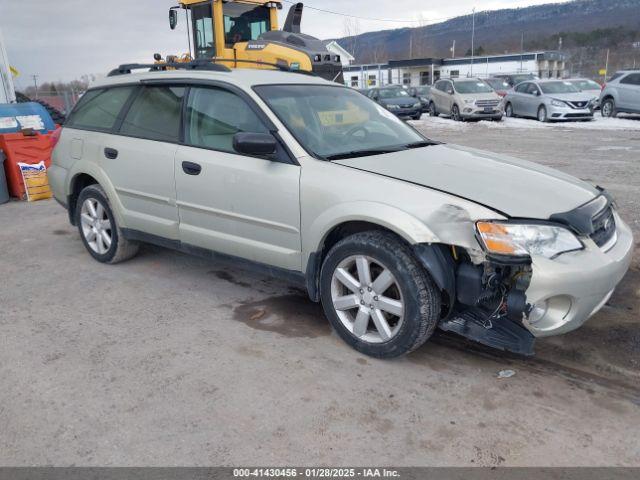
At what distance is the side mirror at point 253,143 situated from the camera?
3.54m

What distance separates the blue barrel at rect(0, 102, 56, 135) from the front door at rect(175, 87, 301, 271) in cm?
613

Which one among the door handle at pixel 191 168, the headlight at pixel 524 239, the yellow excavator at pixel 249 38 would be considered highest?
the yellow excavator at pixel 249 38

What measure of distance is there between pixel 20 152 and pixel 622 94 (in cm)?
1752

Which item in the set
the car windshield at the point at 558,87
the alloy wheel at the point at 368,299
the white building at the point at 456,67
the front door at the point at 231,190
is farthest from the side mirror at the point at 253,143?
the white building at the point at 456,67

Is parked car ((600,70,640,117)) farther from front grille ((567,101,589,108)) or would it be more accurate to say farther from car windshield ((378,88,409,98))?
car windshield ((378,88,409,98))

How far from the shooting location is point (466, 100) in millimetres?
20000

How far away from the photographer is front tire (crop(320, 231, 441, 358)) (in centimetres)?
313

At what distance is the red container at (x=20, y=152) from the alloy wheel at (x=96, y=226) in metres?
3.76

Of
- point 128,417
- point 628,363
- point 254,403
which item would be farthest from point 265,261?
point 628,363

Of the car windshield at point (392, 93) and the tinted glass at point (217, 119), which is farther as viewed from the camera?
the car windshield at point (392, 93)

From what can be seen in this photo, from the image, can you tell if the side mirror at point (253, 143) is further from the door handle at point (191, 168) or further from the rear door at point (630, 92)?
the rear door at point (630, 92)

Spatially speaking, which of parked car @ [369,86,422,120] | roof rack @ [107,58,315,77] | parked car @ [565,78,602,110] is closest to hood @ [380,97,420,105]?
parked car @ [369,86,422,120]

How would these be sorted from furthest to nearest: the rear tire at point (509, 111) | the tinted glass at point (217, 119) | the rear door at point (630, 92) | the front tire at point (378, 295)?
1. the rear tire at point (509, 111)
2. the rear door at point (630, 92)
3. the tinted glass at point (217, 119)
4. the front tire at point (378, 295)

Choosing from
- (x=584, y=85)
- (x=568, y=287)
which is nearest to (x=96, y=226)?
(x=568, y=287)
